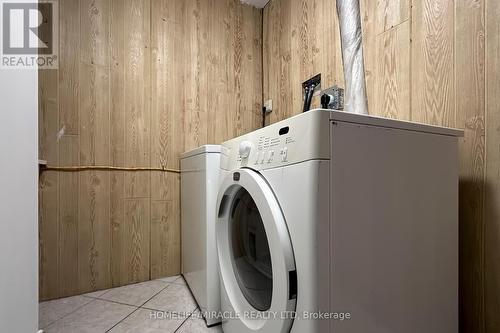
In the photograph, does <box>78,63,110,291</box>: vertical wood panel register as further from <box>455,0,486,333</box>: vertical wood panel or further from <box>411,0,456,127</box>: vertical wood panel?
<box>455,0,486,333</box>: vertical wood panel

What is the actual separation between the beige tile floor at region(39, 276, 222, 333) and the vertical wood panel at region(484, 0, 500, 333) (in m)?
1.02

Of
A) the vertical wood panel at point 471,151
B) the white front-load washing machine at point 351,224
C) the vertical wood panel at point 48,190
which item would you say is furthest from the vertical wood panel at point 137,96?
the vertical wood panel at point 471,151

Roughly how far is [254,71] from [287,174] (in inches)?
66.5

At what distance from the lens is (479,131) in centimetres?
92

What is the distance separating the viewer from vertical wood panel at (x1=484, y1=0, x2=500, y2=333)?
0.87 meters

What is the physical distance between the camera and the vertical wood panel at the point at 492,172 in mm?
867

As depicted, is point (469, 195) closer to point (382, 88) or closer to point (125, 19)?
point (382, 88)

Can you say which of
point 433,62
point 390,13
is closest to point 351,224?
point 433,62

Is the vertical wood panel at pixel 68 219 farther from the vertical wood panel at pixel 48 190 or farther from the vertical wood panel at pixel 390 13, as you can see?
Answer: the vertical wood panel at pixel 390 13

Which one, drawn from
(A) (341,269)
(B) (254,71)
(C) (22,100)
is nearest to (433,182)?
(A) (341,269)

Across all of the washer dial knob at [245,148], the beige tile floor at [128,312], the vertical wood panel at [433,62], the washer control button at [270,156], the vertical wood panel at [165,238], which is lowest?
the beige tile floor at [128,312]

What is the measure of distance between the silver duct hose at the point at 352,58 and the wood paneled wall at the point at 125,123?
110cm

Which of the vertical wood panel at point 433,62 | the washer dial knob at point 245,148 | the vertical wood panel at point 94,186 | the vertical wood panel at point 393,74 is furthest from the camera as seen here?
the vertical wood panel at point 94,186

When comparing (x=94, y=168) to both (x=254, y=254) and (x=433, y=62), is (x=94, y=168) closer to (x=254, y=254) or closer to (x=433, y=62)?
(x=254, y=254)
